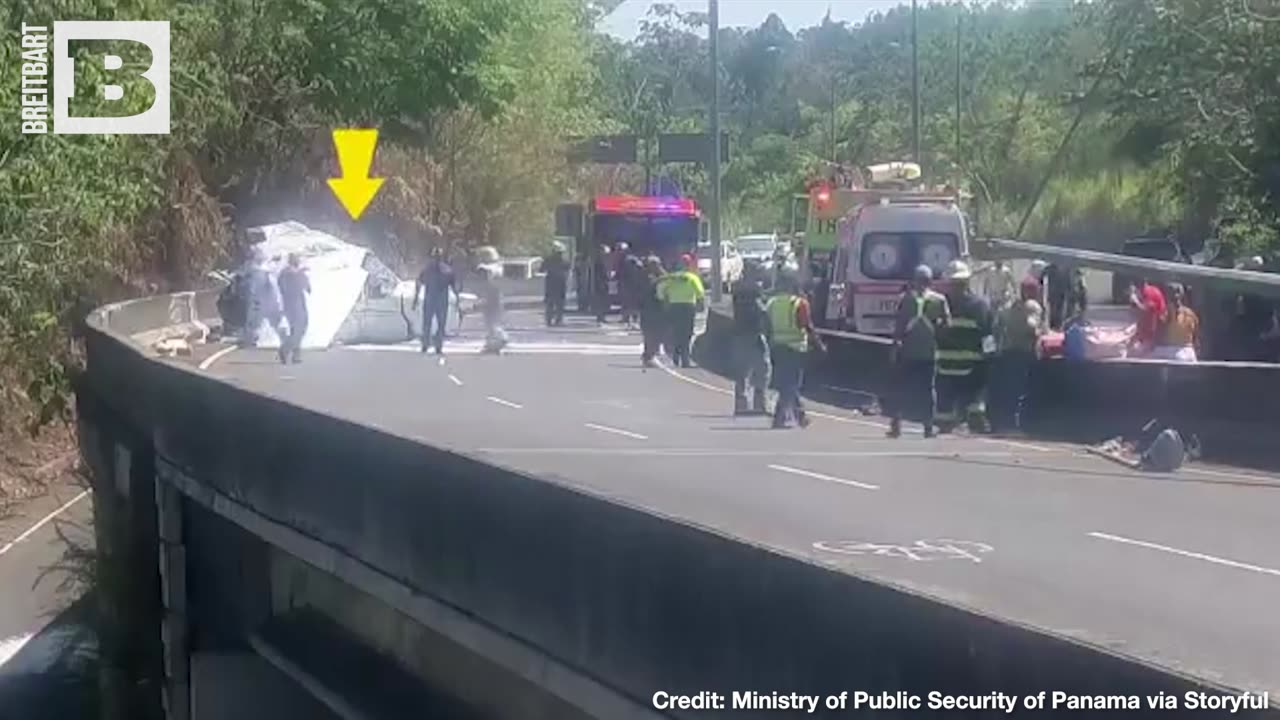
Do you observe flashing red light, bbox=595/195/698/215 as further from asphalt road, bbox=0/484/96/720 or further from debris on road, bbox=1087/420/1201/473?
debris on road, bbox=1087/420/1201/473

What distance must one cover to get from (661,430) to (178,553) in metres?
6.19

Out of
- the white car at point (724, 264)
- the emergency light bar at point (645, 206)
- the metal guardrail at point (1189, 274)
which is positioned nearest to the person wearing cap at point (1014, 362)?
the metal guardrail at point (1189, 274)

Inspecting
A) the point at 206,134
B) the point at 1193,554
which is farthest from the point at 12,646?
the point at 206,134

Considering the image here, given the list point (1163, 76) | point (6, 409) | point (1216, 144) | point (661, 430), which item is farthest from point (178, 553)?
point (1163, 76)

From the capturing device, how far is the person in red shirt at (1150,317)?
25.4 m

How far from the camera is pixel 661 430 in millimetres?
25281

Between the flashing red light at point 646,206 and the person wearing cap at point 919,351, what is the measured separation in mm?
31267

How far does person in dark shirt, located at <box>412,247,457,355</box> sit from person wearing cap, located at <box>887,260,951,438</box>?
49.7 feet

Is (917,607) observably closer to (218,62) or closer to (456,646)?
(456,646)

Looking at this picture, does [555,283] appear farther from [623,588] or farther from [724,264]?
[623,588]

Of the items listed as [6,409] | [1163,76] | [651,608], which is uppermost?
[1163,76]

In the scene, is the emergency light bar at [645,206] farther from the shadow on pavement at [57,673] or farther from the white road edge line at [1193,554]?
the white road edge line at [1193,554]

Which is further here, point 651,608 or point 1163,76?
point 1163,76

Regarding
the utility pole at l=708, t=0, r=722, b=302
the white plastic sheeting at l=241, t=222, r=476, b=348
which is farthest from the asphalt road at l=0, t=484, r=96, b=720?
the utility pole at l=708, t=0, r=722, b=302
